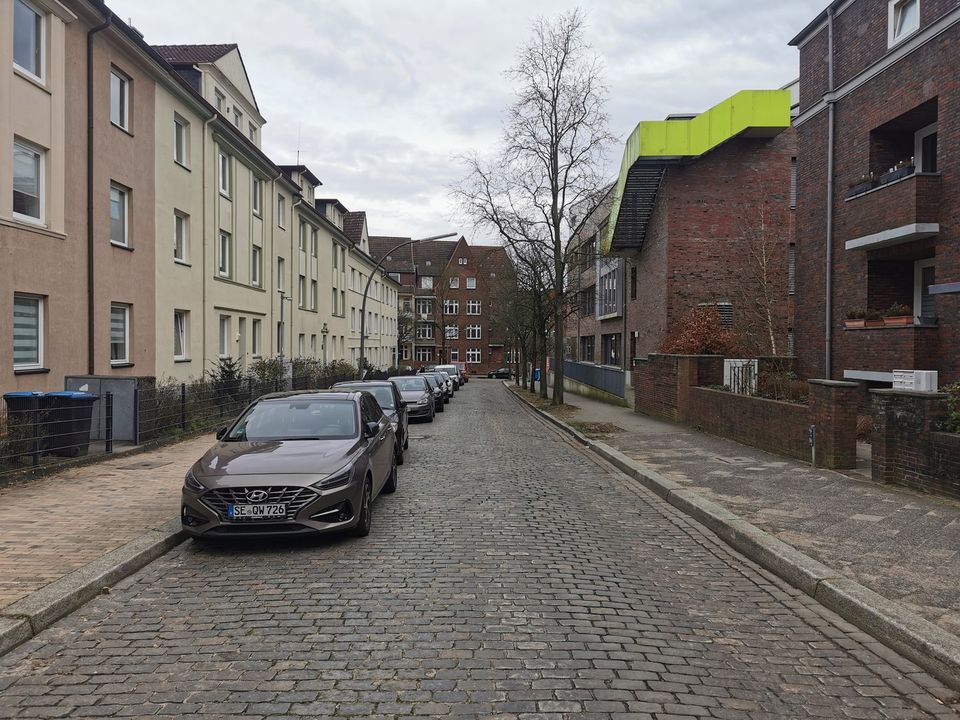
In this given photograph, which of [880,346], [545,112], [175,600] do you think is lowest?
[175,600]

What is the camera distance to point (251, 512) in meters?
6.29

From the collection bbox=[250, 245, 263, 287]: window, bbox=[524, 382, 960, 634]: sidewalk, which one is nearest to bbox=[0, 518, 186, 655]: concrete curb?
bbox=[524, 382, 960, 634]: sidewalk

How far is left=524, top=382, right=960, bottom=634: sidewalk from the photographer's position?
17.5 feet

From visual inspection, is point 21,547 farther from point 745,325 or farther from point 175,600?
point 745,325

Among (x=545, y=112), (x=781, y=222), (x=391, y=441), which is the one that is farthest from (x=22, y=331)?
(x=781, y=222)

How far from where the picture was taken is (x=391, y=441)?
9.73 meters

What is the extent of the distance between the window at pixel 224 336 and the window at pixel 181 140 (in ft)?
17.9

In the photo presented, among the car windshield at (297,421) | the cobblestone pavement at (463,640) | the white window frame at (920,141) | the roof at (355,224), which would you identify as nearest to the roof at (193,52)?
the car windshield at (297,421)

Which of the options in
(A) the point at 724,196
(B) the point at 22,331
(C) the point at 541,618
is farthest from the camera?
(A) the point at 724,196

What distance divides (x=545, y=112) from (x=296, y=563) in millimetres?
22828

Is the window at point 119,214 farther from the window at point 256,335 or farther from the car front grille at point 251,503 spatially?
the car front grille at point 251,503

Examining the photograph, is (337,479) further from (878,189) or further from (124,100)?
(124,100)

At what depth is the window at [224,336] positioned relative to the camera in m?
24.0

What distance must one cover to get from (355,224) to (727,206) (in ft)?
106
